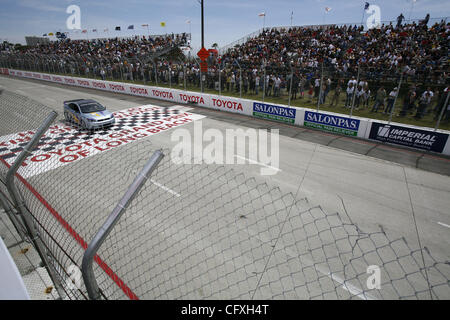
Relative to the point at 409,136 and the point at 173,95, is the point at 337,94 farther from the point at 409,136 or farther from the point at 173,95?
the point at 173,95

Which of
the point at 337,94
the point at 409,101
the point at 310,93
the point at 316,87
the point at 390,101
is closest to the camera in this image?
the point at 409,101

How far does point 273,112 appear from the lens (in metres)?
14.0

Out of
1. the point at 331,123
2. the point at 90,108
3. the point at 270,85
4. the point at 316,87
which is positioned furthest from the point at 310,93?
the point at 90,108

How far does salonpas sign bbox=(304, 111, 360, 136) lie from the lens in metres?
11.5

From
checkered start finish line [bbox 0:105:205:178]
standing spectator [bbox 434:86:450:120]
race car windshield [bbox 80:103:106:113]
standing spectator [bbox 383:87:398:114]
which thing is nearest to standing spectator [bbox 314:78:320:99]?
standing spectator [bbox 383:87:398:114]

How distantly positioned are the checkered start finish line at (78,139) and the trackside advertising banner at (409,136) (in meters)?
9.07

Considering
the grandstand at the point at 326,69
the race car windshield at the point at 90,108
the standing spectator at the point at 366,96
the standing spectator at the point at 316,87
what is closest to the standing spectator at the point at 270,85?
the grandstand at the point at 326,69

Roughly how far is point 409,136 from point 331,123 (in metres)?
3.12

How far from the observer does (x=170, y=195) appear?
652 cm

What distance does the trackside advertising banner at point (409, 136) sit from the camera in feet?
31.9

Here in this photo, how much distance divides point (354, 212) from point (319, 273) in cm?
237

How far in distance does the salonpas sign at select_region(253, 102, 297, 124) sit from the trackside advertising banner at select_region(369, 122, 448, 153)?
12.8ft
